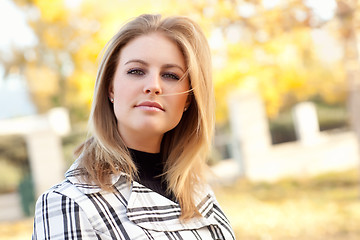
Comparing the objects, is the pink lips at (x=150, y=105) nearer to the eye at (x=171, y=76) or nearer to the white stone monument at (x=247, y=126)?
the eye at (x=171, y=76)

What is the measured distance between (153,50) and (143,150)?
1.09 ft

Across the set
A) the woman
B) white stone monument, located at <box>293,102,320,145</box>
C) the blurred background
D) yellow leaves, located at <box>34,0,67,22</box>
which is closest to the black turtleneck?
the woman

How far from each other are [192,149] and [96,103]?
0.40 metres

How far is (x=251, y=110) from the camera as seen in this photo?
980 centimetres

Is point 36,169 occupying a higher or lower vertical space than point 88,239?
higher

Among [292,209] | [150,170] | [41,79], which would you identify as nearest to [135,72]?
[150,170]

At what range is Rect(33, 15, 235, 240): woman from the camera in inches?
47.1

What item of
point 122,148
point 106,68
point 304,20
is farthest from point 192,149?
point 304,20

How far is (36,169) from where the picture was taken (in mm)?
9516

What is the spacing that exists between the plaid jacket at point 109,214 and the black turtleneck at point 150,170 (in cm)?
8

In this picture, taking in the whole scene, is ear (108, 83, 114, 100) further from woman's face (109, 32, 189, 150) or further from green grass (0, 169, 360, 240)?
green grass (0, 169, 360, 240)

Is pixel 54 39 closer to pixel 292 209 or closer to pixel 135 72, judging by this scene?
pixel 292 209

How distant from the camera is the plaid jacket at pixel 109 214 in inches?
45.3

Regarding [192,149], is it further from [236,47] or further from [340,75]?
[340,75]
